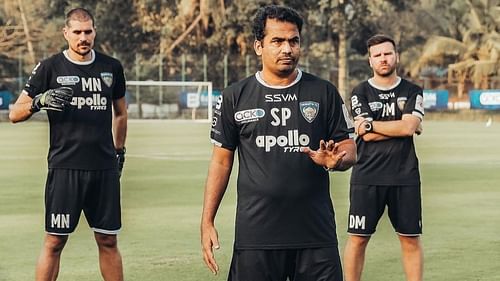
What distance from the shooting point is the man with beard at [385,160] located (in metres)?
8.19

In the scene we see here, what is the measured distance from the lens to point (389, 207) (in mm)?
8453

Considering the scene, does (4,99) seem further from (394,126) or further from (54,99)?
(394,126)

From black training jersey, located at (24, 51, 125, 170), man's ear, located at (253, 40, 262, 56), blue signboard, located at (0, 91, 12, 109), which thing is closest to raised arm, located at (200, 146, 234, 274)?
man's ear, located at (253, 40, 262, 56)

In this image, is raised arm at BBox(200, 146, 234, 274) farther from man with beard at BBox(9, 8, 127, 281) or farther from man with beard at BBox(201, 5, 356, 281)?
man with beard at BBox(9, 8, 127, 281)

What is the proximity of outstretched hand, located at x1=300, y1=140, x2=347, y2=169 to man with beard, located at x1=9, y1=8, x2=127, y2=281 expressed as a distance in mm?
2987

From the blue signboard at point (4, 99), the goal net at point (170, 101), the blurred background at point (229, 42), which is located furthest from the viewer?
the blurred background at point (229, 42)

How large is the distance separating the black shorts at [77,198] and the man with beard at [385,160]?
1.89 meters

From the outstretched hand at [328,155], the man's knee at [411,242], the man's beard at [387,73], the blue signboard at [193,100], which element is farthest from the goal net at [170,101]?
the outstretched hand at [328,155]

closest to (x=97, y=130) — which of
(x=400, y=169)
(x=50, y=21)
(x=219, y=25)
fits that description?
(x=400, y=169)

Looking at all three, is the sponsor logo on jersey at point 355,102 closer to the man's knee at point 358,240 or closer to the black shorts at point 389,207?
the black shorts at point 389,207

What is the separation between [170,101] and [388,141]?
41.3 metres

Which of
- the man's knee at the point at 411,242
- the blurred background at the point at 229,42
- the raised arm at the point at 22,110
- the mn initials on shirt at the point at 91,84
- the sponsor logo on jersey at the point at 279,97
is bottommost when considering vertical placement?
the man's knee at the point at 411,242

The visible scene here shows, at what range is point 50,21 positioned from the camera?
65.3 metres

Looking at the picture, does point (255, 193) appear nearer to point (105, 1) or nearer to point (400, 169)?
point (400, 169)
